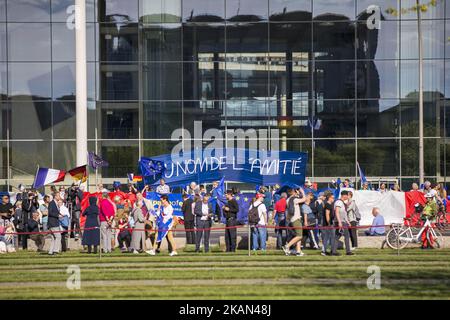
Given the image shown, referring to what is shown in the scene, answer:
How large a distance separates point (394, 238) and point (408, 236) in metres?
0.38

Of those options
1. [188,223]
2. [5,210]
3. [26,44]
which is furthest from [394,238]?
[26,44]

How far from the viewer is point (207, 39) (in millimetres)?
41969

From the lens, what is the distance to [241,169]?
102ft

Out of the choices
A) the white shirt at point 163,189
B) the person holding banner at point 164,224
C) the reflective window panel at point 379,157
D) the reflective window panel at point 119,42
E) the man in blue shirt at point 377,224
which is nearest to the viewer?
the person holding banner at point 164,224

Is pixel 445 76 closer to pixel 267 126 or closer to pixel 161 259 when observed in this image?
pixel 267 126

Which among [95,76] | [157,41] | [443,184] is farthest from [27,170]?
[443,184]

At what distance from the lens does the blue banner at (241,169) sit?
102ft

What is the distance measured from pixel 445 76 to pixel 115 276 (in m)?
27.5

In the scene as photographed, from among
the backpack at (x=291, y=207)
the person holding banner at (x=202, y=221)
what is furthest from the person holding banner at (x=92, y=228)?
the backpack at (x=291, y=207)

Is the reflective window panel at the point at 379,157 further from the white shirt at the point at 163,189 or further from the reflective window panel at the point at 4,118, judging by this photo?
the reflective window panel at the point at 4,118

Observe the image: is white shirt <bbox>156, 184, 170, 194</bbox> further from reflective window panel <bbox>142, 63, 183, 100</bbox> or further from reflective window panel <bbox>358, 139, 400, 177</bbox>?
reflective window panel <bbox>358, 139, 400, 177</bbox>

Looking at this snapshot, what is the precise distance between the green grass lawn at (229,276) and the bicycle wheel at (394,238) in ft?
1.92

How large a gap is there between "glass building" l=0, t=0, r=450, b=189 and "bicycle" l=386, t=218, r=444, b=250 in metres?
17.5

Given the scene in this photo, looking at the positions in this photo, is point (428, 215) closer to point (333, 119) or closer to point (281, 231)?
point (281, 231)
